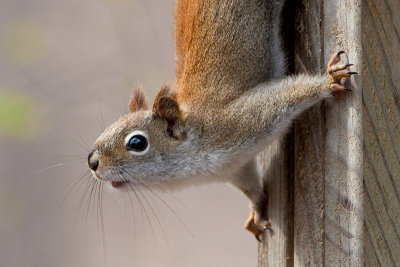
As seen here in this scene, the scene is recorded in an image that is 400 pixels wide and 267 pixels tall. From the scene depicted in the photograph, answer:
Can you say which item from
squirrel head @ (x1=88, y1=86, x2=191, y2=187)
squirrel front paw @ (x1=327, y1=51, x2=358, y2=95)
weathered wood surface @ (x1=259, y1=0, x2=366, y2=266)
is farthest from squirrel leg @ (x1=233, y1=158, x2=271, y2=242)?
squirrel front paw @ (x1=327, y1=51, x2=358, y2=95)

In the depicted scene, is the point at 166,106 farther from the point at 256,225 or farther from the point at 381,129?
the point at 381,129

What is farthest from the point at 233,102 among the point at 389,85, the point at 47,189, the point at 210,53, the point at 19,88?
the point at 47,189

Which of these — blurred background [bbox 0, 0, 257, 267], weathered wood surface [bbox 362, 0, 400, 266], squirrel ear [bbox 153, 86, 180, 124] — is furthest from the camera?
blurred background [bbox 0, 0, 257, 267]

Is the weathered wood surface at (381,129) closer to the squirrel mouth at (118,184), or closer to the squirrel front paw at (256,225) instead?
the squirrel front paw at (256,225)

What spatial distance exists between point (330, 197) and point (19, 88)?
2.02m

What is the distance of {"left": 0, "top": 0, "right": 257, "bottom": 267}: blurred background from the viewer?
10.7ft

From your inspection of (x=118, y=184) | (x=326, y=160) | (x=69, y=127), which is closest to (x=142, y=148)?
(x=118, y=184)

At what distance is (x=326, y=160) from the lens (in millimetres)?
1806

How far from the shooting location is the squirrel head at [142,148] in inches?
80.3

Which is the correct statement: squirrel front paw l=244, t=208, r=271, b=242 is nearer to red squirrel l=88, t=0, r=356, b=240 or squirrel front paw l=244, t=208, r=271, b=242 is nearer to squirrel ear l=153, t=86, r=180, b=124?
red squirrel l=88, t=0, r=356, b=240

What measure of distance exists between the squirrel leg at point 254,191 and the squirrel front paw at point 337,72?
485 millimetres

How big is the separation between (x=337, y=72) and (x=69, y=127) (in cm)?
201

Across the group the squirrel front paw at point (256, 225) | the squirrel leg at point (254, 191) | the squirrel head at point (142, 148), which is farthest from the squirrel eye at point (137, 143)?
the squirrel front paw at point (256, 225)

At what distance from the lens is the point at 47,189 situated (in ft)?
12.1
